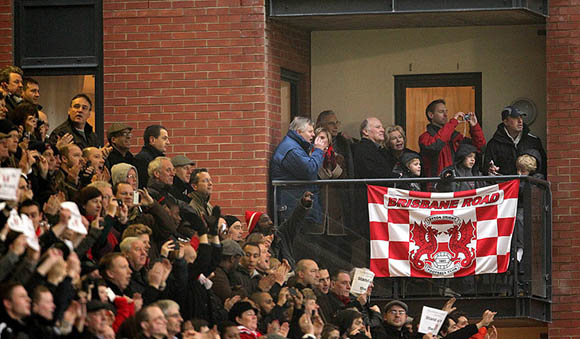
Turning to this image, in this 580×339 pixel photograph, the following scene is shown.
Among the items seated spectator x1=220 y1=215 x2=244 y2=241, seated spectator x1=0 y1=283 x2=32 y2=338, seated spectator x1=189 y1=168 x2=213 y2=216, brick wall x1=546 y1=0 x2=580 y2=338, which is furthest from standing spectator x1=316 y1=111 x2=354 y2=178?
seated spectator x1=0 y1=283 x2=32 y2=338

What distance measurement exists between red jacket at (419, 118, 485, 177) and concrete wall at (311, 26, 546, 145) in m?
1.53

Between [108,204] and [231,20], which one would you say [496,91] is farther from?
[108,204]

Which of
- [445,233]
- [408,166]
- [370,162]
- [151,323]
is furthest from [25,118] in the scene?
[408,166]

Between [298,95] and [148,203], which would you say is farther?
[298,95]

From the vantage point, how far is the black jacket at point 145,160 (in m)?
14.5

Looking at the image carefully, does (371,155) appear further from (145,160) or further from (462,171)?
(145,160)

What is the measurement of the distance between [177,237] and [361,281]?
123 inches

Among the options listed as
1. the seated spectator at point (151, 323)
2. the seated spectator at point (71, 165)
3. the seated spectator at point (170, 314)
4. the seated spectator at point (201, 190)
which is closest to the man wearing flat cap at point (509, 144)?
the seated spectator at point (201, 190)

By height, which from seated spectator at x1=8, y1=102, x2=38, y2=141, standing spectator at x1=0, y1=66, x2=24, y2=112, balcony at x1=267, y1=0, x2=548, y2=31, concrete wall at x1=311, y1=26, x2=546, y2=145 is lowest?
seated spectator at x1=8, y1=102, x2=38, y2=141

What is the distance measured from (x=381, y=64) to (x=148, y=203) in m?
8.07

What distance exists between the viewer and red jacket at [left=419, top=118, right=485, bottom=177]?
1817cm

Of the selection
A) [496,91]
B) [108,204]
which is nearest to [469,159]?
[496,91]

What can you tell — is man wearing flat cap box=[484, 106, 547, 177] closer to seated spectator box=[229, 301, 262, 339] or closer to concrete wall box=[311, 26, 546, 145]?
concrete wall box=[311, 26, 546, 145]

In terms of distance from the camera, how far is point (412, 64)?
66.1 ft
